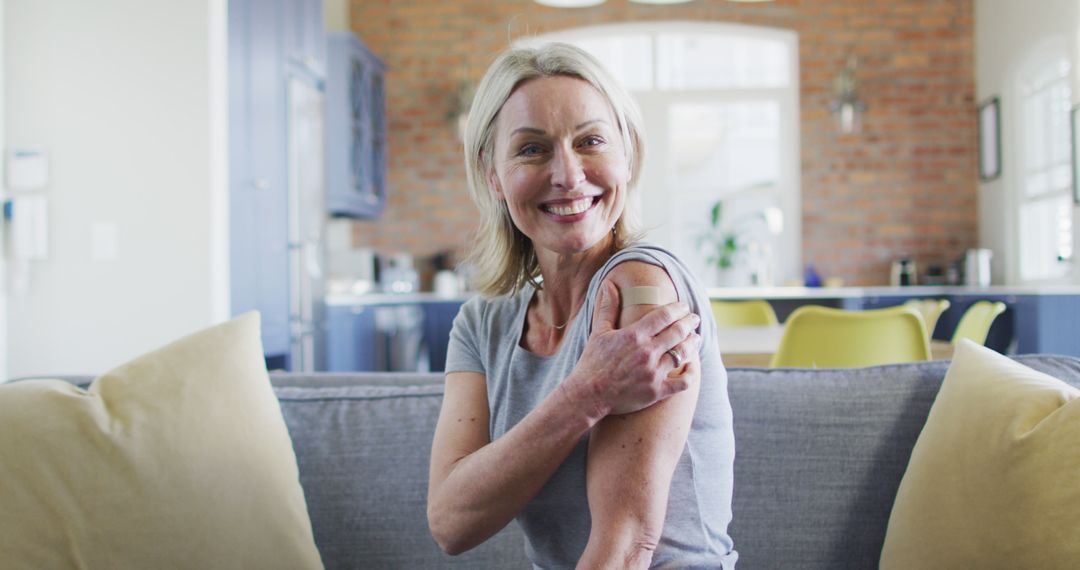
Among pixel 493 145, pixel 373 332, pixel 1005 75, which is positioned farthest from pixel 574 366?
pixel 1005 75

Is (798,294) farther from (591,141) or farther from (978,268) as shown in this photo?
(591,141)

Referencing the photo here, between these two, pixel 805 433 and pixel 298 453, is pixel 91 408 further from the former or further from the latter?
pixel 805 433

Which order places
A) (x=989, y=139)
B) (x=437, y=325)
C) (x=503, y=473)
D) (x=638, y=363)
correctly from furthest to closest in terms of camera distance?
(x=989, y=139)
(x=437, y=325)
(x=503, y=473)
(x=638, y=363)

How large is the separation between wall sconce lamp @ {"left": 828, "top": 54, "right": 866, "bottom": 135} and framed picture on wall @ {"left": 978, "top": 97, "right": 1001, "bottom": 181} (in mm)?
858

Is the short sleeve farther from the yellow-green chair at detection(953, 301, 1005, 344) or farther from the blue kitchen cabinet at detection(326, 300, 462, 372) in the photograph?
the blue kitchen cabinet at detection(326, 300, 462, 372)

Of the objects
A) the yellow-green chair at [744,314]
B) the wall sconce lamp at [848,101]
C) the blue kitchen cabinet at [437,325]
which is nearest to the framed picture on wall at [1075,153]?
the wall sconce lamp at [848,101]

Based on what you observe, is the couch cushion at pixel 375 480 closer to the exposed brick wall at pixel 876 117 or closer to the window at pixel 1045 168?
the window at pixel 1045 168

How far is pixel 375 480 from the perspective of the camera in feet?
4.80

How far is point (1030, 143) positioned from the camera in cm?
581

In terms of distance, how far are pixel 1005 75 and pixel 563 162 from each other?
19.7 ft

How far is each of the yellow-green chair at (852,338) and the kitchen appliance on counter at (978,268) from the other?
4.03 metres

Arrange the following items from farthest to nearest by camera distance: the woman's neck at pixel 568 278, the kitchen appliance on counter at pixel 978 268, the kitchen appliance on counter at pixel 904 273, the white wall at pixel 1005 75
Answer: the kitchen appliance on counter at pixel 904 273, the kitchen appliance on counter at pixel 978 268, the white wall at pixel 1005 75, the woman's neck at pixel 568 278

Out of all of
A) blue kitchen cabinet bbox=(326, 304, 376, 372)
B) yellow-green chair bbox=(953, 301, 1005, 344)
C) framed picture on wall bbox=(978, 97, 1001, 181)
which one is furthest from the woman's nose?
framed picture on wall bbox=(978, 97, 1001, 181)

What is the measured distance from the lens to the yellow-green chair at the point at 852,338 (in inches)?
98.3
